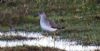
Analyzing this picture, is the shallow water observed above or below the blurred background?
above

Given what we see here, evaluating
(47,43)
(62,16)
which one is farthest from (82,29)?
(62,16)

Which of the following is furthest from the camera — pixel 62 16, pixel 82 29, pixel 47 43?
pixel 62 16

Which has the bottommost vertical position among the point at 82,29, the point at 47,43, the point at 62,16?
the point at 62,16

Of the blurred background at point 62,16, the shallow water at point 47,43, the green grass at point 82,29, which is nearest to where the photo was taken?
the shallow water at point 47,43

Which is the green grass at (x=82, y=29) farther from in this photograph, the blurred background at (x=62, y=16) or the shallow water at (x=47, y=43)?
the shallow water at (x=47, y=43)

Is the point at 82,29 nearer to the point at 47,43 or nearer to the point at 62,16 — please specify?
the point at 47,43

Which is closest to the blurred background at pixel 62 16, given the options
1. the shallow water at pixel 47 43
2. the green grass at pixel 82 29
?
the green grass at pixel 82 29

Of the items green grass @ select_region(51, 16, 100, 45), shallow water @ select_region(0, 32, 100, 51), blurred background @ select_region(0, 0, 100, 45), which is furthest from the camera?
blurred background @ select_region(0, 0, 100, 45)

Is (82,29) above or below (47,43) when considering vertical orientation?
below

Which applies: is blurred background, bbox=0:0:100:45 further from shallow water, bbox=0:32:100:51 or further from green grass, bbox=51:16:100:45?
shallow water, bbox=0:32:100:51

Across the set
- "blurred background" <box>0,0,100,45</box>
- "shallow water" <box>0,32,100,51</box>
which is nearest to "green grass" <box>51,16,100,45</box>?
"blurred background" <box>0,0,100,45</box>

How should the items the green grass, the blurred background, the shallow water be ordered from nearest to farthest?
the shallow water → the green grass → the blurred background

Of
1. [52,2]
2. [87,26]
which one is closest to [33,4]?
[52,2]

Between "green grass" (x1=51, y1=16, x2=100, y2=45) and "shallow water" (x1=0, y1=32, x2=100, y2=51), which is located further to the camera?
"green grass" (x1=51, y1=16, x2=100, y2=45)
